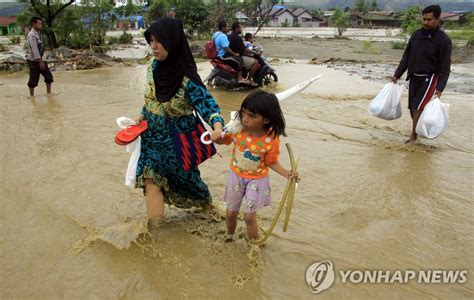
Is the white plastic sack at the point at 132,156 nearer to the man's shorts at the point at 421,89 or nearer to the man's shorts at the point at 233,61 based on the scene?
the man's shorts at the point at 421,89

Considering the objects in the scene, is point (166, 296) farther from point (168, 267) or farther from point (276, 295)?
point (276, 295)

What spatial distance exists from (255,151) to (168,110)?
0.71 metres

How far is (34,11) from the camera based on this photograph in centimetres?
1595

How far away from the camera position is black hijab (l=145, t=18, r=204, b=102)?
2.58m

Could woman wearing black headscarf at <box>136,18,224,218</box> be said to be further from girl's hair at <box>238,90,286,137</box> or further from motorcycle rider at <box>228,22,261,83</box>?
motorcycle rider at <box>228,22,261,83</box>

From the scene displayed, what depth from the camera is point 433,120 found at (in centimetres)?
504

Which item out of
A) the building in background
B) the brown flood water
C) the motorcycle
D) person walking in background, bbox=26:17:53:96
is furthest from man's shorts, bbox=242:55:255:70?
the building in background

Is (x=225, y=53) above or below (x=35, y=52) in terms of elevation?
below

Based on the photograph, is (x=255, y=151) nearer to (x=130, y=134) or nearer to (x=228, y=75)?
(x=130, y=134)

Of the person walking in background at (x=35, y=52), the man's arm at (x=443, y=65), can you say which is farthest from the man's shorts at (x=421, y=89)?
the person walking in background at (x=35, y=52)

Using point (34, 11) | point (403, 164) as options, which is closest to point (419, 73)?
point (403, 164)

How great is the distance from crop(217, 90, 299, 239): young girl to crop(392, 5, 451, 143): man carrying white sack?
3477 mm

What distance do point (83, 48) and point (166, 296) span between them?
58.4 feet

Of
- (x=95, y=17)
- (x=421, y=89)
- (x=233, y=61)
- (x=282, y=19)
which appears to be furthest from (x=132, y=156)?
(x=282, y=19)
